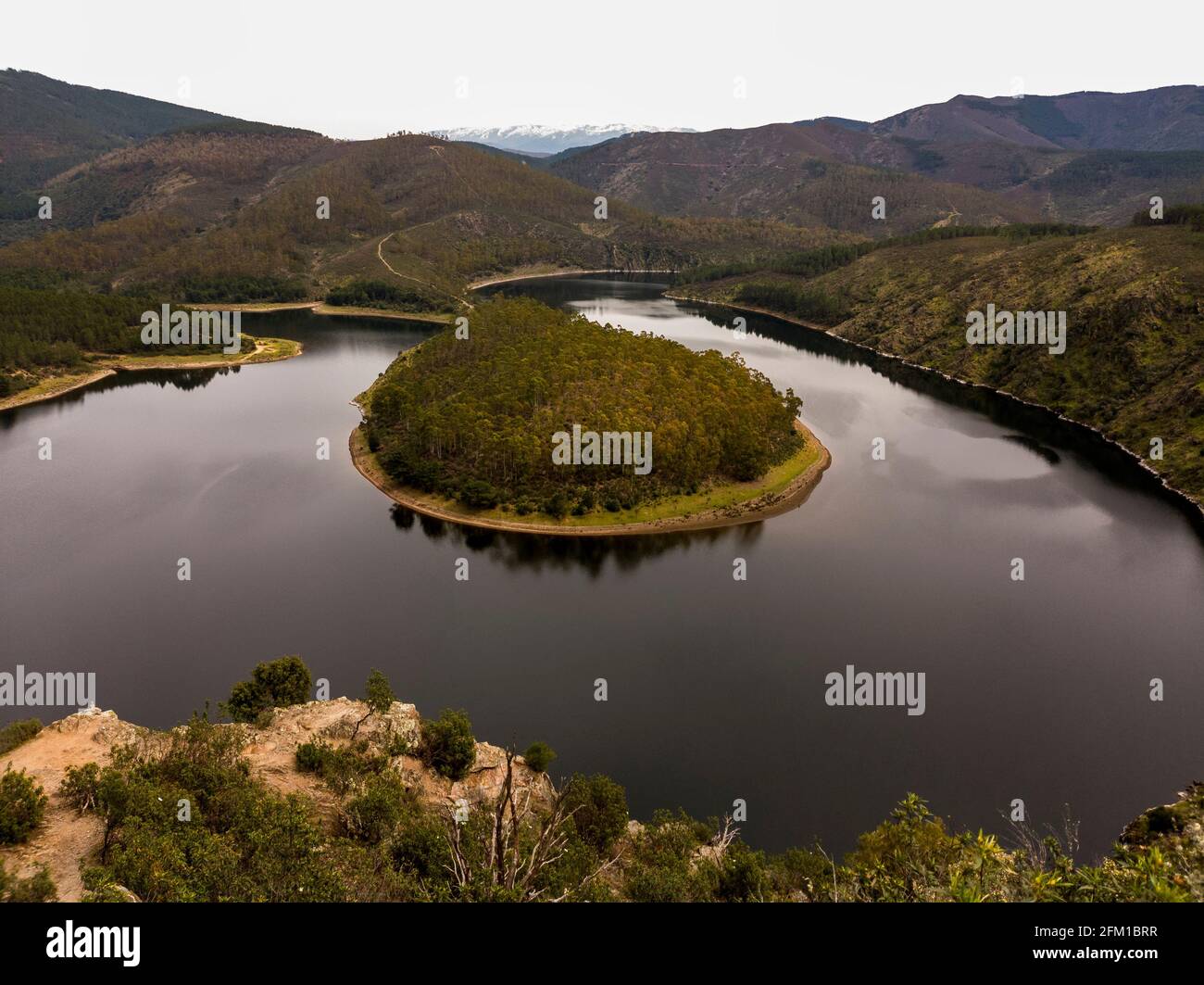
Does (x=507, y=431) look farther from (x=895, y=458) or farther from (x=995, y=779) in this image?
(x=995, y=779)

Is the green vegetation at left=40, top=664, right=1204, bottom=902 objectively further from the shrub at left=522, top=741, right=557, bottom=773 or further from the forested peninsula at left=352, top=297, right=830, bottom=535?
the forested peninsula at left=352, top=297, right=830, bottom=535

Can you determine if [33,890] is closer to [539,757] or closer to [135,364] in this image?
[539,757]

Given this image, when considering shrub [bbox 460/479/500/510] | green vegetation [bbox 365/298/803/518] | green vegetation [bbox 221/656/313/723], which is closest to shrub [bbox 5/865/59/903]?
green vegetation [bbox 221/656/313/723]

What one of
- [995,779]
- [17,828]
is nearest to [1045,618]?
[995,779]

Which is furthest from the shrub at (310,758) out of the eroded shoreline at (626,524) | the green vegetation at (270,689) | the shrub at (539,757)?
the eroded shoreline at (626,524)

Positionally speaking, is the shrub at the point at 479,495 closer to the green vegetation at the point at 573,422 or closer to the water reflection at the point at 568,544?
the green vegetation at the point at 573,422

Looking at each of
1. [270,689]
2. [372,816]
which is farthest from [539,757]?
[270,689]
